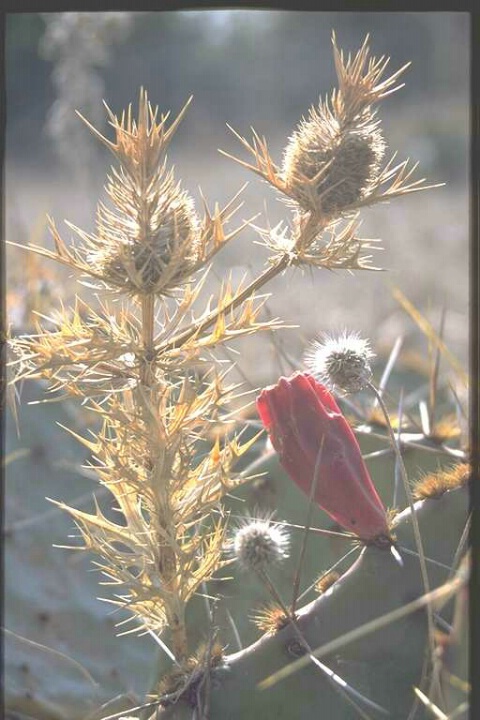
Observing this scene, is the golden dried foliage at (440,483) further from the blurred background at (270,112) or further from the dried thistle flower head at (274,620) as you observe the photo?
the blurred background at (270,112)

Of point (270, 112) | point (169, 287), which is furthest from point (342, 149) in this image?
point (270, 112)

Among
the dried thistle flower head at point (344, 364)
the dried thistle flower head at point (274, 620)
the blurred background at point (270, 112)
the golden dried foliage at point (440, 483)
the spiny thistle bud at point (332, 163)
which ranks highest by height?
the blurred background at point (270, 112)

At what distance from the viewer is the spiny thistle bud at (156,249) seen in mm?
474

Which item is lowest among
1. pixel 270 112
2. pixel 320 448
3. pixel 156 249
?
pixel 320 448

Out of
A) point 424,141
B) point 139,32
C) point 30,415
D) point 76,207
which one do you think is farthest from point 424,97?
point 30,415

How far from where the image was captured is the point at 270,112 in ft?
19.4

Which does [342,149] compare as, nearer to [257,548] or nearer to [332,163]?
[332,163]

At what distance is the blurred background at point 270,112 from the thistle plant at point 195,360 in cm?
193

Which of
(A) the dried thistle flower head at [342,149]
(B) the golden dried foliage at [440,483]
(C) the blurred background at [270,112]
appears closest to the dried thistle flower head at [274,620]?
(B) the golden dried foliage at [440,483]

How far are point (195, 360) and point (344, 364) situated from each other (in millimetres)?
102

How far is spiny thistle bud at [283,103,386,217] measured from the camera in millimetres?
496

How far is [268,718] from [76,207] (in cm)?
376

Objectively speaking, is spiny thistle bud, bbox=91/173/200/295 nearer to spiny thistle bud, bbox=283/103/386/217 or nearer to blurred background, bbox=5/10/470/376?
spiny thistle bud, bbox=283/103/386/217

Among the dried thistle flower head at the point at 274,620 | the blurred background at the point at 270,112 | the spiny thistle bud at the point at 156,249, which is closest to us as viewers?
the spiny thistle bud at the point at 156,249
